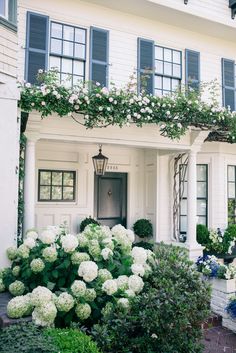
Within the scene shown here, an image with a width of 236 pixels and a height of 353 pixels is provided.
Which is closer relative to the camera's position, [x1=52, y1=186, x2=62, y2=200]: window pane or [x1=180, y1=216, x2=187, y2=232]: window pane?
[x1=52, y1=186, x2=62, y2=200]: window pane

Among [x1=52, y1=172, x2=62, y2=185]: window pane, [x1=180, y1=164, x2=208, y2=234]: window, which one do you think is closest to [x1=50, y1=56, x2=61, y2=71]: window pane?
[x1=52, y1=172, x2=62, y2=185]: window pane

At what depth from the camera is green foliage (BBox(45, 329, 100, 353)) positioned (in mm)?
2779

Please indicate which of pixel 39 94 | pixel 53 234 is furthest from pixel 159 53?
pixel 53 234

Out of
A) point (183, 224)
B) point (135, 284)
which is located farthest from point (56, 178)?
point (135, 284)

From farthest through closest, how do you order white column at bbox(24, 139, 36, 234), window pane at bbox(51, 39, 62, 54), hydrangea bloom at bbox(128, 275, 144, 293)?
window pane at bbox(51, 39, 62, 54) < white column at bbox(24, 139, 36, 234) < hydrangea bloom at bbox(128, 275, 144, 293)

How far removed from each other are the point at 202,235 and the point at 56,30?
5755 mm

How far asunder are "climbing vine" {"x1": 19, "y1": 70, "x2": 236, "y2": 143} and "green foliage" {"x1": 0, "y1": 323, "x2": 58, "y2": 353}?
12.1 ft

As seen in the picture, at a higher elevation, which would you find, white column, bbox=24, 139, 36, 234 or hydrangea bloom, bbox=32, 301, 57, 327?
white column, bbox=24, 139, 36, 234

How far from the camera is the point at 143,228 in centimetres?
869

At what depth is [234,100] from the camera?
30.4ft

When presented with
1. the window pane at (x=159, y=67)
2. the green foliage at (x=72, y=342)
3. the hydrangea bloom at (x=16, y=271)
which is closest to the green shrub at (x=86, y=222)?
the window pane at (x=159, y=67)

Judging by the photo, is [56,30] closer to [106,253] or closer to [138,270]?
[106,253]

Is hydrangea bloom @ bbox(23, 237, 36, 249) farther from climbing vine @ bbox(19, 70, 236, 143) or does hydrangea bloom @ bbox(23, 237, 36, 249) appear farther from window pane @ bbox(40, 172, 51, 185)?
window pane @ bbox(40, 172, 51, 185)

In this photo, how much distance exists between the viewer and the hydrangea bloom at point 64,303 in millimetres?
3320
